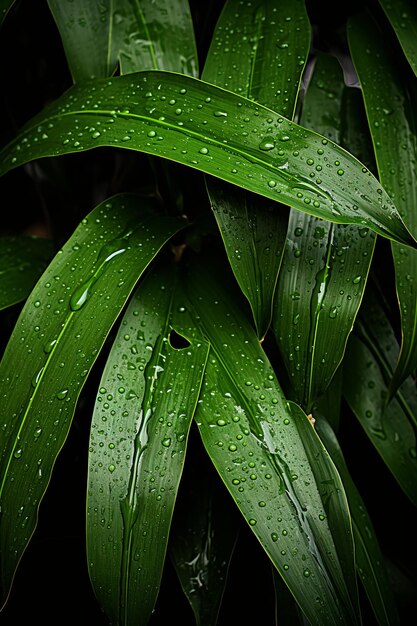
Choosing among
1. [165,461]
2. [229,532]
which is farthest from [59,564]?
[165,461]

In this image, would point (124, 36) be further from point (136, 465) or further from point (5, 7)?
point (136, 465)

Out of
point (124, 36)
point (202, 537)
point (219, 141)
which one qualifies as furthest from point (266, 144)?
point (202, 537)

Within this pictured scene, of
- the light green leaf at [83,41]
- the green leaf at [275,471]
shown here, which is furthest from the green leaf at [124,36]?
the green leaf at [275,471]

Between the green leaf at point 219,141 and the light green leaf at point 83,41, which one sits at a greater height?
the light green leaf at point 83,41

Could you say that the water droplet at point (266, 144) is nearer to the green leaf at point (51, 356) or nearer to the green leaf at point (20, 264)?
the green leaf at point (51, 356)

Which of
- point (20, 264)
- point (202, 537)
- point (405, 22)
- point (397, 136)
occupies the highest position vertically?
point (405, 22)

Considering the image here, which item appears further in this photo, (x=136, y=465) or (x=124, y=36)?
(x=124, y=36)

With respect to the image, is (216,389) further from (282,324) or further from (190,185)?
(190,185)
